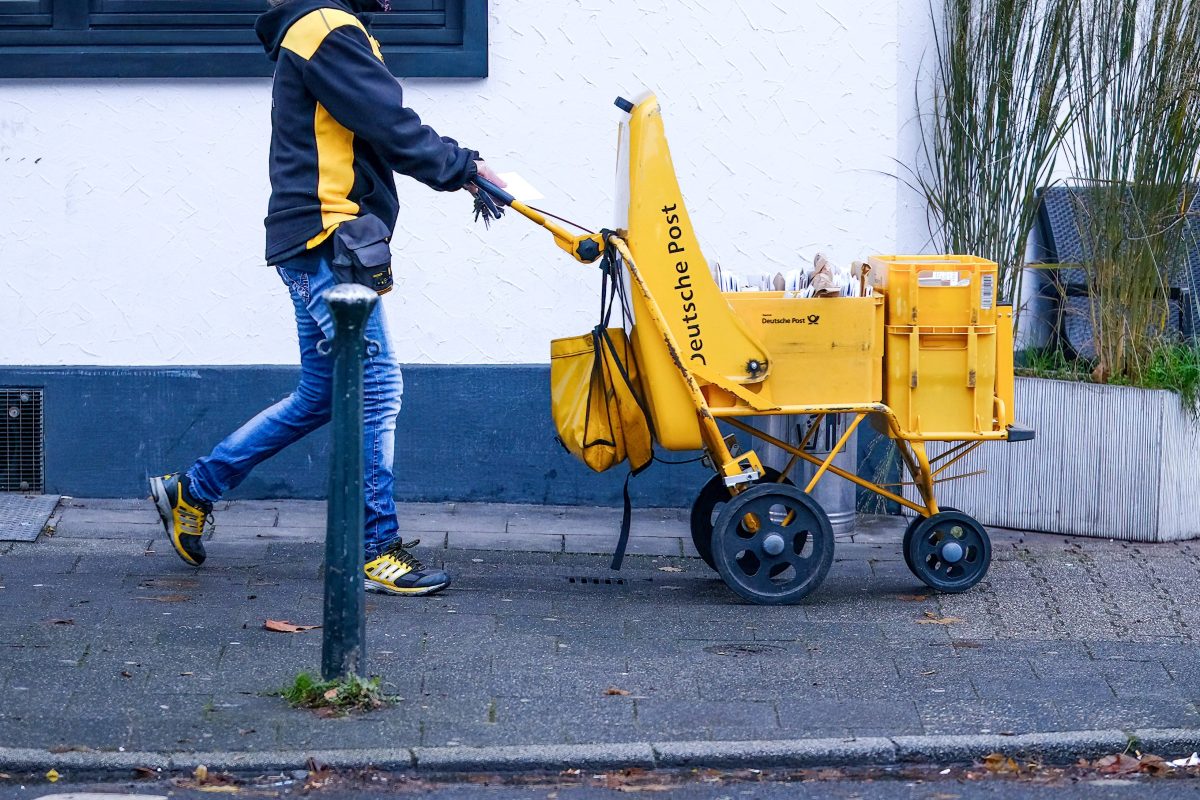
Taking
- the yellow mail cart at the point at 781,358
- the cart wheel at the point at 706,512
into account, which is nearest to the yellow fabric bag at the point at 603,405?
the yellow mail cart at the point at 781,358

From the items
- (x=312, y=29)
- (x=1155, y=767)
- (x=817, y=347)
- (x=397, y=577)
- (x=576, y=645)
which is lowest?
(x=1155, y=767)

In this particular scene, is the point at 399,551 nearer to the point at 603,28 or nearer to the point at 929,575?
the point at 929,575

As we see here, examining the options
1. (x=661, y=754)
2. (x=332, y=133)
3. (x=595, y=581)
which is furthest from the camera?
(x=595, y=581)

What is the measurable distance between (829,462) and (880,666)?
2.93ft

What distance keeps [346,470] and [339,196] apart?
1.35 meters

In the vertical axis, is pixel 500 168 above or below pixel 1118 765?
above

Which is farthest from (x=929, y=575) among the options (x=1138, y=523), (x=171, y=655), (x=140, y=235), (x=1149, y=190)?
(x=140, y=235)

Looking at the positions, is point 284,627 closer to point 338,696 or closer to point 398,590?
point 398,590

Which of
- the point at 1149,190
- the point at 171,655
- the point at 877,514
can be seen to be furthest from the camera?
the point at 877,514

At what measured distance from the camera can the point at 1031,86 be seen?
255 inches

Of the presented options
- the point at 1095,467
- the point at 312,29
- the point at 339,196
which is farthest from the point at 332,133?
the point at 1095,467

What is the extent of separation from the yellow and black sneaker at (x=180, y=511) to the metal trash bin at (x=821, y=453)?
2050 millimetres

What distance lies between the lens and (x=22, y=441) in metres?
6.68

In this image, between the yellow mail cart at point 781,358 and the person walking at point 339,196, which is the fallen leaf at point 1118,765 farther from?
the person walking at point 339,196
